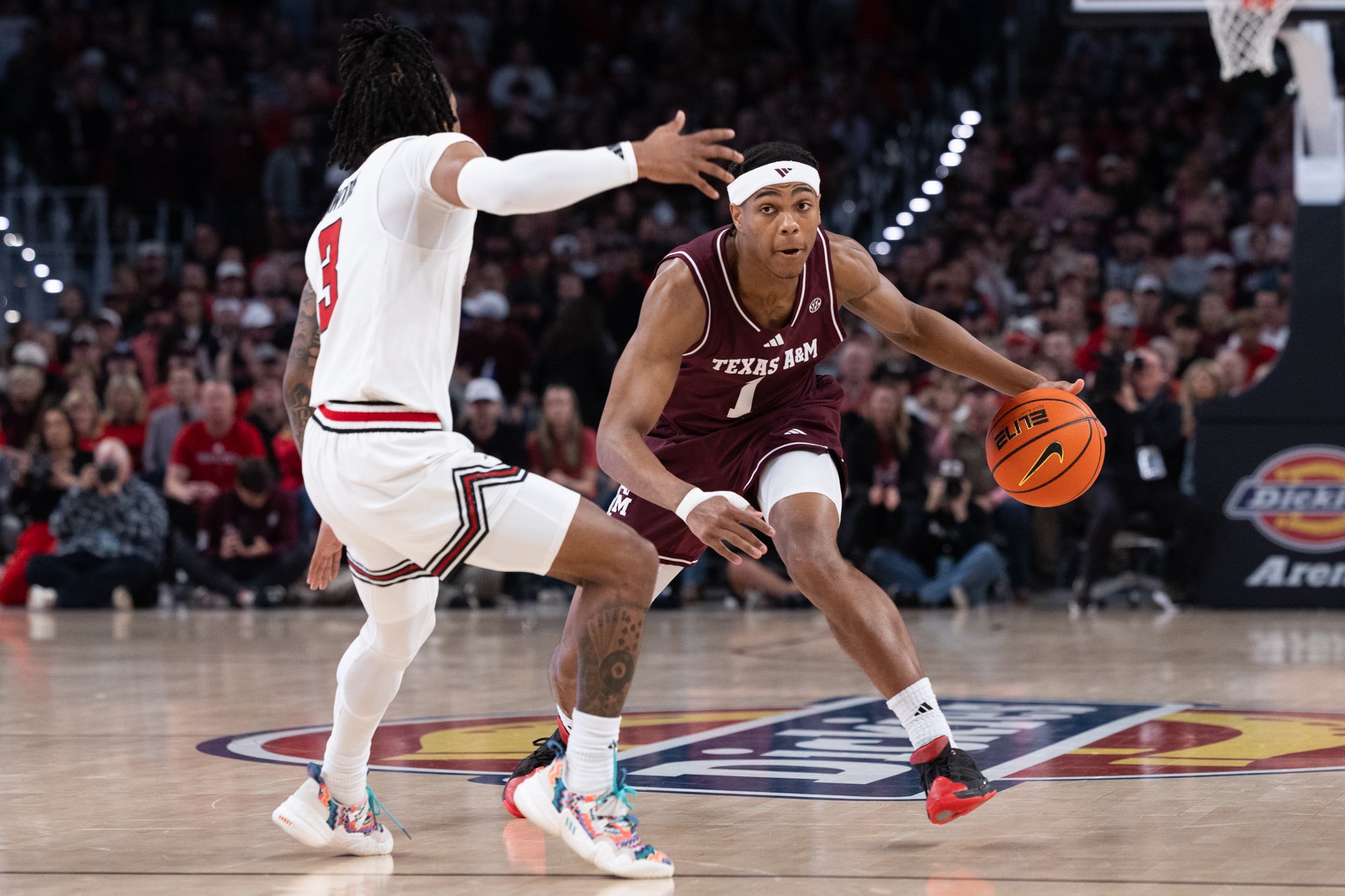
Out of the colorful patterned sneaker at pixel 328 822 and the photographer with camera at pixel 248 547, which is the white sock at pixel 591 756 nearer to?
the colorful patterned sneaker at pixel 328 822

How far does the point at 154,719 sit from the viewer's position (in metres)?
6.22

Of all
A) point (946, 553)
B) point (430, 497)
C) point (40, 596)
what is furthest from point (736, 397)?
point (40, 596)

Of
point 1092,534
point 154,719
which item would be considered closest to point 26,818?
point 154,719

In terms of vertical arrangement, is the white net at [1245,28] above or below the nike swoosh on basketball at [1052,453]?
above

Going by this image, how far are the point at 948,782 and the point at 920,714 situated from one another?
24 cm

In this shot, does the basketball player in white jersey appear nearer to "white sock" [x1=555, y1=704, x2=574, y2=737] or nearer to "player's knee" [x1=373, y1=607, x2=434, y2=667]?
"player's knee" [x1=373, y1=607, x2=434, y2=667]

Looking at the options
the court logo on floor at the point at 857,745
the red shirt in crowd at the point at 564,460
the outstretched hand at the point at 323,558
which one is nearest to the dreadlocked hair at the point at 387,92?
the outstretched hand at the point at 323,558

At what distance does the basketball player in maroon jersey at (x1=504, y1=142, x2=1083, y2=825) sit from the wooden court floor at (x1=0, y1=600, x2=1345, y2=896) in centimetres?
31

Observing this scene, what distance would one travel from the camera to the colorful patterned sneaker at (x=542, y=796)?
12.8 ft

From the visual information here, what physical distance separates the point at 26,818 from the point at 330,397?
1.52 meters

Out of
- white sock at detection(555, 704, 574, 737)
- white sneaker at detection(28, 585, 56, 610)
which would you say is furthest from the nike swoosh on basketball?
white sneaker at detection(28, 585, 56, 610)

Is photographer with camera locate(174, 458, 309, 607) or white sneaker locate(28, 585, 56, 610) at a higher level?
photographer with camera locate(174, 458, 309, 607)

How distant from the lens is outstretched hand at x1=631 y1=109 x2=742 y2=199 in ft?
10.8

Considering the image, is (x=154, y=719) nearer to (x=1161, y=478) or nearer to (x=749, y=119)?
(x=1161, y=478)
